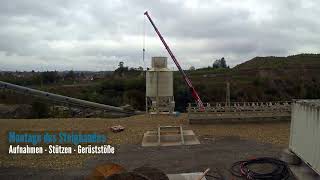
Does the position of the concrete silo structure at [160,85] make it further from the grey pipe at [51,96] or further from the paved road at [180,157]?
the paved road at [180,157]

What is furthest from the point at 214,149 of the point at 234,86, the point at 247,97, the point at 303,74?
the point at 303,74

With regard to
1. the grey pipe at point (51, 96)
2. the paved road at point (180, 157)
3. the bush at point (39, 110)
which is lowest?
the paved road at point (180, 157)

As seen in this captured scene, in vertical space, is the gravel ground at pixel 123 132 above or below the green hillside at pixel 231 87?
below

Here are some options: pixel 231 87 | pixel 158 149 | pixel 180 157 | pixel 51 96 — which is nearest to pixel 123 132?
pixel 158 149

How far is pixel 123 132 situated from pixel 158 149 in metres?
3.62

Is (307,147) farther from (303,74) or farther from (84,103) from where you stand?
(303,74)

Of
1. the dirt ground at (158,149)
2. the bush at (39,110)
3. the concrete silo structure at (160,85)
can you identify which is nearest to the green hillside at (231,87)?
the bush at (39,110)

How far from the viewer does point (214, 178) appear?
1073 centimetres

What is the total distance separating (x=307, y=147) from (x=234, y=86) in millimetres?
56023

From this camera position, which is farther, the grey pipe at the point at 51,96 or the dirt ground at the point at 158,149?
the grey pipe at the point at 51,96

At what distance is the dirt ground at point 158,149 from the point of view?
1261 cm

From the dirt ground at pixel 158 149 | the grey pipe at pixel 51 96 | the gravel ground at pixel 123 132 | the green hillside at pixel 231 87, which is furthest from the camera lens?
the green hillside at pixel 231 87

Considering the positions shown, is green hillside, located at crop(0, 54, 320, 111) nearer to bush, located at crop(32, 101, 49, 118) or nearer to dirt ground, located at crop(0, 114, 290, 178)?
bush, located at crop(32, 101, 49, 118)

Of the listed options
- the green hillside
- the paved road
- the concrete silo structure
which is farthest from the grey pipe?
the paved road
